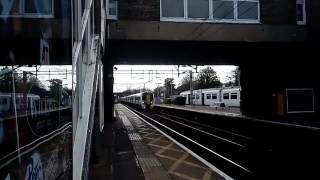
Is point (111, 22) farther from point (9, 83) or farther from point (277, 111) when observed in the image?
point (9, 83)

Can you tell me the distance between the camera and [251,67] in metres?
→ 25.0

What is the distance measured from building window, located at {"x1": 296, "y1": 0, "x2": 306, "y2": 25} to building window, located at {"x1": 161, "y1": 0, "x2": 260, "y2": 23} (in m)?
2.50

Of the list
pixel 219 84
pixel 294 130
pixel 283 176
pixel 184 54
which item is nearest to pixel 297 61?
pixel 184 54

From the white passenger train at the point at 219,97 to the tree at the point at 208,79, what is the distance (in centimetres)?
2308

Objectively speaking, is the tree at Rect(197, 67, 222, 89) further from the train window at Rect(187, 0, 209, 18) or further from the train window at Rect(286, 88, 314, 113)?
the train window at Rect(187, 0, 209, 18)

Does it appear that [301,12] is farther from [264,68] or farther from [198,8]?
[198,8]

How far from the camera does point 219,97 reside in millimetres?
59219

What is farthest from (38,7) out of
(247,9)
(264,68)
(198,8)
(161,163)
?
(264,68)

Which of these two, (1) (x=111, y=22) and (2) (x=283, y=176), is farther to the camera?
(1) (x=111, y=22)

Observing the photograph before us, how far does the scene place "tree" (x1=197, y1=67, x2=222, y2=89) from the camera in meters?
97.8

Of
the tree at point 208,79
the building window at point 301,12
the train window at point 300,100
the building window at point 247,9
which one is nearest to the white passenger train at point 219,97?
the tree at point 208,79

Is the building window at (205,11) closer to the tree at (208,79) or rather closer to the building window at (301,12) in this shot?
the building window at (301,12)

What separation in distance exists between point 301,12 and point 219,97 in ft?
128

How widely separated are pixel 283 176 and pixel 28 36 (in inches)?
376
